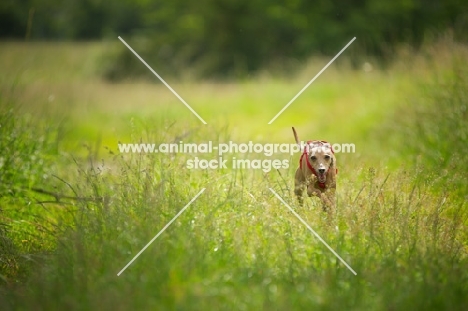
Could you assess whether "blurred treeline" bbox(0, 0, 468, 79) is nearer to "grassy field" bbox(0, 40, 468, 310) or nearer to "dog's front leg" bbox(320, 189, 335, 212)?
"grassy field" bbox(0, 40, 468, 310)

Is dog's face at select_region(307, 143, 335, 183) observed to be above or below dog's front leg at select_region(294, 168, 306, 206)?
above

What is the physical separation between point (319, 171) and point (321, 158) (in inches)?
4.0

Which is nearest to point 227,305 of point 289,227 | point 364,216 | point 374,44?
point 289,227

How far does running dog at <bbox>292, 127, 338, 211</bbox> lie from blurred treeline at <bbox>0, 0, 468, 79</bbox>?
15416 millimetres

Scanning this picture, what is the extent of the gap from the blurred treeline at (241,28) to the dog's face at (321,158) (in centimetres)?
1549

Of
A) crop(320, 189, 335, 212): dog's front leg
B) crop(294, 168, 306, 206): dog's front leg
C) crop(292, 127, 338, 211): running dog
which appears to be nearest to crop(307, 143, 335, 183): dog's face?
crop(292, 127, 338, 211): running dog

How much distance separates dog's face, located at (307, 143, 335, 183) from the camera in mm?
4390

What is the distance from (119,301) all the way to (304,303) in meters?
1.05

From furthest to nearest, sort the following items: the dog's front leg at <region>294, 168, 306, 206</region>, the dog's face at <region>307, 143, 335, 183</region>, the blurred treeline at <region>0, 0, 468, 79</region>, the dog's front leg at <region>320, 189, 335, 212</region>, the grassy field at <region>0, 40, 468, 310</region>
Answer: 1. the blurred treeline at <region>0, 0, 468, 79</region>
2. the dog's front leg at <region>294, 168, 306, 206</region>
3. the dog's front leg at <region>320, 189, 335, 212</region>
4. the dog's face at <region>307, 143, 335, 183</region>
5. the grassy field at <region>0, 40, 468, 310</region>

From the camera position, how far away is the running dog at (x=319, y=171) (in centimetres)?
441

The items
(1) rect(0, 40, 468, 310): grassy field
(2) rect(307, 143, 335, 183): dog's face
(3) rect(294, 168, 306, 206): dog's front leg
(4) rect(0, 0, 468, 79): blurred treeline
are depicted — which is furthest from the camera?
(4) rect(0, 0, 468, 79): blurred treeline

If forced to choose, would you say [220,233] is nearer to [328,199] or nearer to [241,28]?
[328,199]

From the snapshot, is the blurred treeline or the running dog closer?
the running dog

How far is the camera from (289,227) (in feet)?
14.7
